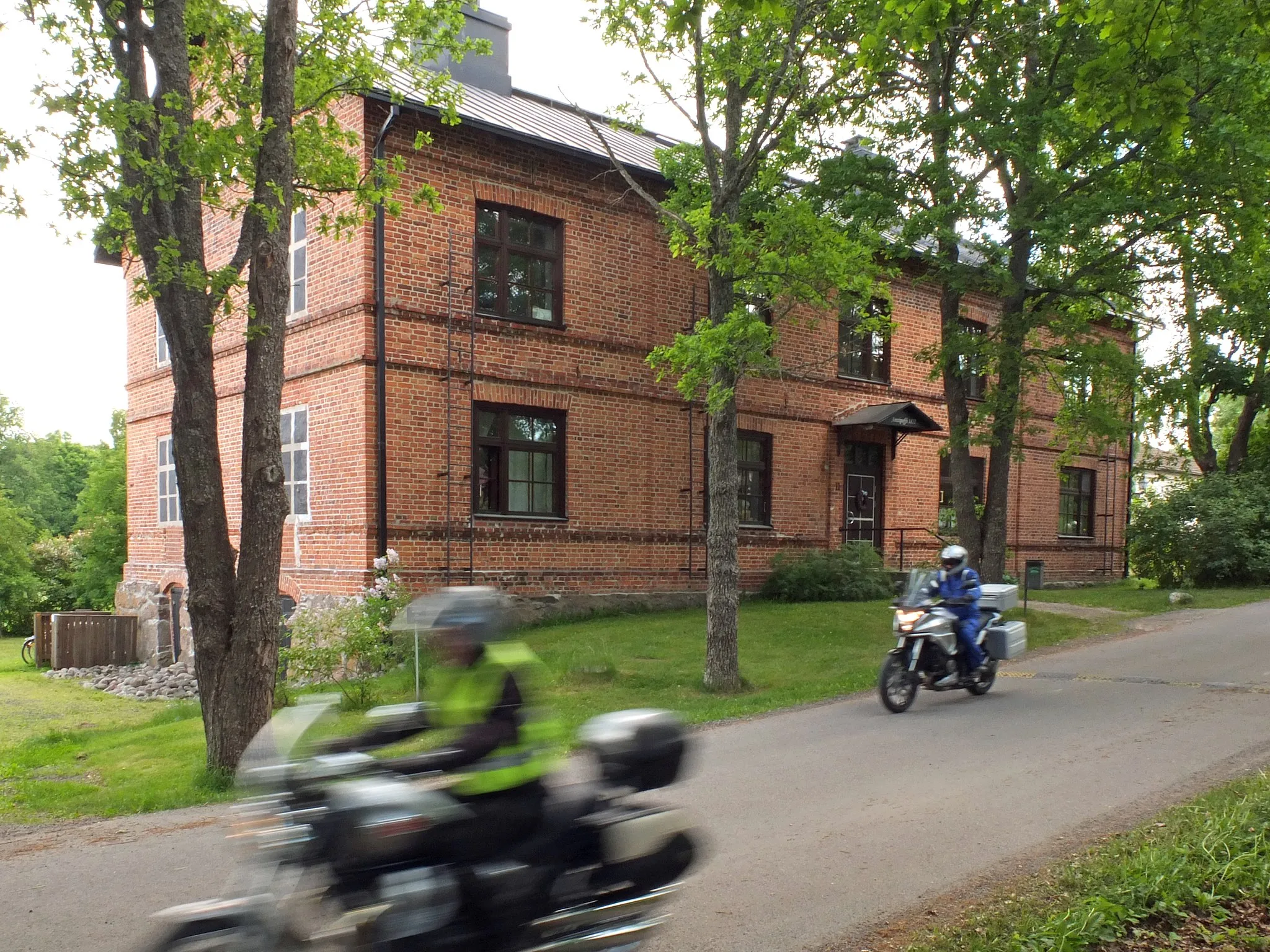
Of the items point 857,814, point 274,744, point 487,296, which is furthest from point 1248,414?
point 274,744

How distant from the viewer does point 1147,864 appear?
4812 mm

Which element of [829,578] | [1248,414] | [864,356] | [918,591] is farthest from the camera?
[1248,414]

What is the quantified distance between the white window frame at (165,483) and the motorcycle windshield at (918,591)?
1530 centimetres

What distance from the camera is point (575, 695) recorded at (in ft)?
35.7

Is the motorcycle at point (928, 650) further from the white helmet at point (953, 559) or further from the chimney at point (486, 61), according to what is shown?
the chimney at point (486, 61)

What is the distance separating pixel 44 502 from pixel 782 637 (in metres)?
68.5

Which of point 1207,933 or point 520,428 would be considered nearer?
point 1207,933

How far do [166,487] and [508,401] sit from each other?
876cm

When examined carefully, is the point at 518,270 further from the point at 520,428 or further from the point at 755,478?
the point at 755,478

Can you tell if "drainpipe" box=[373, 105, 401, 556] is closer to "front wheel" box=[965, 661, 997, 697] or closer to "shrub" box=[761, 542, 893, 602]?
"shrub" box=[761, 542, 893, 602]

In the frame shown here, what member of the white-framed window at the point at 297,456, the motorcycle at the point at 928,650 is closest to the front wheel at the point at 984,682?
the motorcycle at the point at 928,650

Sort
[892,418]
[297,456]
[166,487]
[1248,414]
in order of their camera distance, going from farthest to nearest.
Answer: [1248,414] < [892,418] < [166,487] < [297,456]

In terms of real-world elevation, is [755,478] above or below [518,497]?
above

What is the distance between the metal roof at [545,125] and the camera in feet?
50.8
